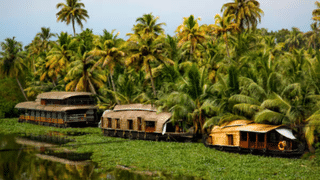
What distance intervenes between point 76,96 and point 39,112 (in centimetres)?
800

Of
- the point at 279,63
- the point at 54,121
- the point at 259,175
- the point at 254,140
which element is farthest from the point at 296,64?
the point at 54,121

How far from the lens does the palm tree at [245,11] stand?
38438 millimetres

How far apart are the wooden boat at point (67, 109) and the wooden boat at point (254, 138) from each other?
21735mm

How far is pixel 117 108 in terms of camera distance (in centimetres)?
3391

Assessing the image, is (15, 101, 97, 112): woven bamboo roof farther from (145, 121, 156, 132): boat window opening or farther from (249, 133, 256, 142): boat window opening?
(249, 133, 256, 142): boat window opening

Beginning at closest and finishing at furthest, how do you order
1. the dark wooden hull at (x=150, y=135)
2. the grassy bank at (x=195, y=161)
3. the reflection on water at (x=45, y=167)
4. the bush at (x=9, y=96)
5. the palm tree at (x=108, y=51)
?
1. the grassy bank at (x=195, y=161)
2. the reflection on water at (x=45, y=167)
3. the dark wooden hull at (x=150, y=135)
4. the palm tree at (x=108, y=51)
5. the bush at (x=9, y=96)

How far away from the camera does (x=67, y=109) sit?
4034 centimetres

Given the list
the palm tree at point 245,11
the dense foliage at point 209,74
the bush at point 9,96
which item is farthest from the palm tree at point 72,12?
the palm tree at point 245,11

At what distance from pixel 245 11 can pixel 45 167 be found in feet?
92.4

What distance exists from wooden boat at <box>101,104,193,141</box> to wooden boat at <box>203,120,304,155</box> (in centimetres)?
413

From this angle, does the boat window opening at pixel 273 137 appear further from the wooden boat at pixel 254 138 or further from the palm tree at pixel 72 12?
the palm tree at pixel 72 12

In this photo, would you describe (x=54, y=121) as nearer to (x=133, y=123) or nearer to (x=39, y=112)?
(x=39, y=112)

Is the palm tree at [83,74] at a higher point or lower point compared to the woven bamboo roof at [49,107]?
higher

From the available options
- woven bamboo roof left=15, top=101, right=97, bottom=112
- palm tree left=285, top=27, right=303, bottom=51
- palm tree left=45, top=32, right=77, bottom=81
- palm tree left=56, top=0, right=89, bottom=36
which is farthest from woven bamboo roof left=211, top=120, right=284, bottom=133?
palm tree left=285, top=27, right=303, bottom=51
